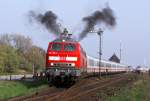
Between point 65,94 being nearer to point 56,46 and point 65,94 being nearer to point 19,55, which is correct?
point 56,46

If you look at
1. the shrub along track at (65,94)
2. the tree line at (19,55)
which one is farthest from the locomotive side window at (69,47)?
the tree line at (19,55)

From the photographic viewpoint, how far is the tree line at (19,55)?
321 feet

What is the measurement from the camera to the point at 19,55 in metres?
118

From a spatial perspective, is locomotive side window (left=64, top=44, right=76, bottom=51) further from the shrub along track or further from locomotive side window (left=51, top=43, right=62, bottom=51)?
the shrub along track

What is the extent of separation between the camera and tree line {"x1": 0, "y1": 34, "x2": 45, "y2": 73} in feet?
321

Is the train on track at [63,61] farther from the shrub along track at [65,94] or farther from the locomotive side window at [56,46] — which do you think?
the shrub along track at [65,94]

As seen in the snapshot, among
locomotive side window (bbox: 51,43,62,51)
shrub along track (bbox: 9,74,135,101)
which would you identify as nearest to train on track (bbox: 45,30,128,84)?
locomotive side window (bbox: 51,43,62,51)

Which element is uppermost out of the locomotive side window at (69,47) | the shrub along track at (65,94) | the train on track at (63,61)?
the locomotive side window at (69,47)

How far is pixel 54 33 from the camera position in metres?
44.2

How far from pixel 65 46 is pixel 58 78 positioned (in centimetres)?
264

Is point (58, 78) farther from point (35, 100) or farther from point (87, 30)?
→ point (87, 30)

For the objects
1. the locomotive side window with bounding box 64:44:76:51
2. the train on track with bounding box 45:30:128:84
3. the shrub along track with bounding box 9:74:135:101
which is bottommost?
the shrub along track with bounding box 9:74:135:101

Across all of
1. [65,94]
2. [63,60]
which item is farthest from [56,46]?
[65,94]

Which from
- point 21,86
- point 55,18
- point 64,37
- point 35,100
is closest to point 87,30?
point 55,18
